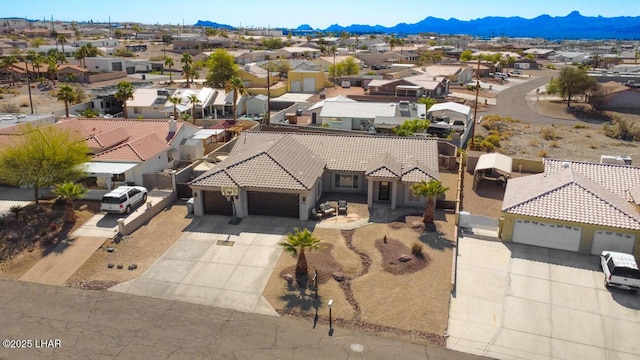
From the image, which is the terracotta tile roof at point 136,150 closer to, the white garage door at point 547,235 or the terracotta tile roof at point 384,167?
the terracotta tile roof at point 384,167

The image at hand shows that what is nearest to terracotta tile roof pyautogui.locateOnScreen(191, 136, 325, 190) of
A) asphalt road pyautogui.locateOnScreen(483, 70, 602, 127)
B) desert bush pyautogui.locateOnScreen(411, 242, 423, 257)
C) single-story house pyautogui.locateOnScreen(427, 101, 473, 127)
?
desert bush pyautogui.locateOnScreen(411, 242, 423, 257)

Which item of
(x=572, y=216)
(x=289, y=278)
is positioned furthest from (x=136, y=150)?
(x=572, y=216)

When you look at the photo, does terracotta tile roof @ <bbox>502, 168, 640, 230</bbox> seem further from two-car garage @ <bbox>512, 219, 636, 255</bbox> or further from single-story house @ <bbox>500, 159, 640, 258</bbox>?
two-car garage @ <bbox>512, 219, 636, 255</bbox>

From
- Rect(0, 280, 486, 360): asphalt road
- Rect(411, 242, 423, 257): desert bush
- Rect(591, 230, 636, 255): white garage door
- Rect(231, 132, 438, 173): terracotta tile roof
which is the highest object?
Rect(231, 132, 438, 173): terracotta tile roof

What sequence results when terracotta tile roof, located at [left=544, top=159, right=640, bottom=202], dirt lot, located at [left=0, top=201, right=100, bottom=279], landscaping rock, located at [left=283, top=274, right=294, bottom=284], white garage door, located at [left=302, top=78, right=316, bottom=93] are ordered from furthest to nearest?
1. white garage door, located at [left=302, top=78, right=316, bottom=93]
2. terracotta tile roof, located at [left=544, top=159, right=640, bottom=202]
3. dirt lot, located at [left=0, top=201, right=100, bottom=279]
4. landscaping rock, located at [left=283, top=274, right=294, bottom=284]

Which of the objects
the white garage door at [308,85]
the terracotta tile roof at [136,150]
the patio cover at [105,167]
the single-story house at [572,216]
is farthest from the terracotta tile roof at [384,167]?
the white garage door at [308,85]

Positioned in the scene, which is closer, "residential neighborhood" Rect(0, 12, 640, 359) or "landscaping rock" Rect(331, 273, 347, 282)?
"residential neighborhood" Rect(0, 12, 640, 359)

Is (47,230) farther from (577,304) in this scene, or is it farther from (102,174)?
(577,304)
